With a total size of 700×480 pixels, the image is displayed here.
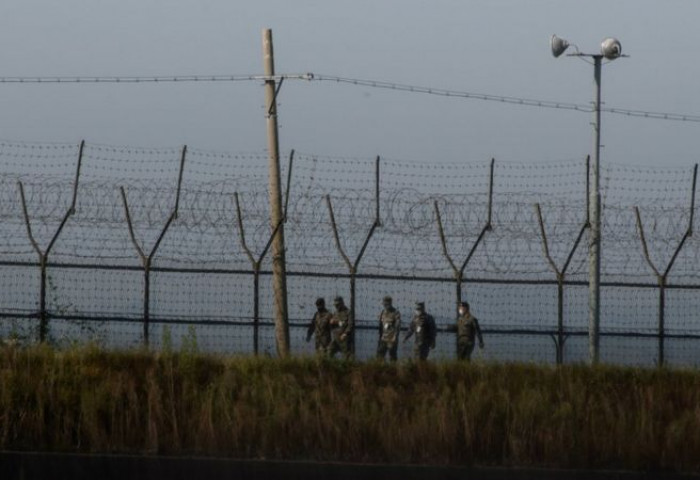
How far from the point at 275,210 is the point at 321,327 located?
5.61 ft

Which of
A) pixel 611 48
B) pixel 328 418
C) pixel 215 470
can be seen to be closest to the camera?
pixel 215 470

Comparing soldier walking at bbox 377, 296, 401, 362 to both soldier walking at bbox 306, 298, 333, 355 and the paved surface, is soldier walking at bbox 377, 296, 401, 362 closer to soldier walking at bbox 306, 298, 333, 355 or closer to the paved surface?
soldier walking at bbox 306, 298, 333, 355

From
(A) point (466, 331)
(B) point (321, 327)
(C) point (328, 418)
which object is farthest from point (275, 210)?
(C) point (328, 418)

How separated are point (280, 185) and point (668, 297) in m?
5.30

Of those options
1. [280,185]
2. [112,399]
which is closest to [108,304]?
[280,185]

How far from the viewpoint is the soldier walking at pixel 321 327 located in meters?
21.7

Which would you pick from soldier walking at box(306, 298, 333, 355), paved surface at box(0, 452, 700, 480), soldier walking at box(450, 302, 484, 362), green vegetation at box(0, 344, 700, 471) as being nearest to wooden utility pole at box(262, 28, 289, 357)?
soldier walking at box(306, 298, 333, 355)

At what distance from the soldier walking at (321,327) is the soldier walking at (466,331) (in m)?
1.68

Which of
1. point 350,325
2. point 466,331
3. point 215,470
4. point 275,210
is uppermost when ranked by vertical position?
point 275,210

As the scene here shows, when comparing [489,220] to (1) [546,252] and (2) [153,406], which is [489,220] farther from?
(2) [153,406]

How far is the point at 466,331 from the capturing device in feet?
71.4

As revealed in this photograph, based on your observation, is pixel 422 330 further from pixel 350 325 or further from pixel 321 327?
pixel 321 327

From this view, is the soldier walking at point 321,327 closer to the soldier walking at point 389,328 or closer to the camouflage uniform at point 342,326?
the camouflage uniform at point 342,326

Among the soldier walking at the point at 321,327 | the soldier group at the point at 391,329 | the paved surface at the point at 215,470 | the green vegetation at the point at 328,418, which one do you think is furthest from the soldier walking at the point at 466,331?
the paved surface at the point at 215,470
